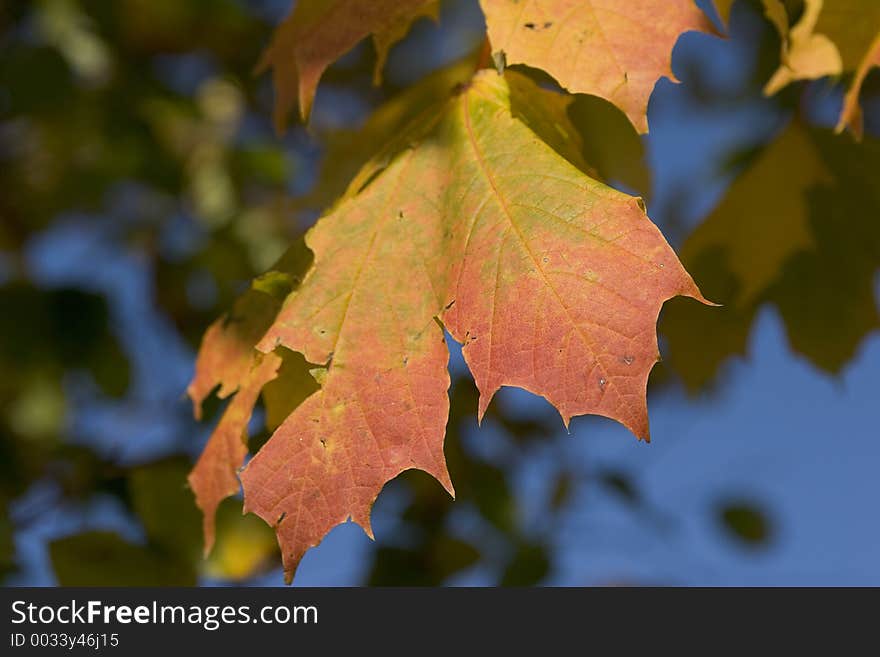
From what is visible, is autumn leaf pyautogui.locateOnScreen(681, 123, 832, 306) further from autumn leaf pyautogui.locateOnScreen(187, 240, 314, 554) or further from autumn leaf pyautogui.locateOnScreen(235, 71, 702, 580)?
autumn leaf pyautogui.locateOnScreen(187, 240, 314, 554)

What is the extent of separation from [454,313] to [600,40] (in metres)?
0.32

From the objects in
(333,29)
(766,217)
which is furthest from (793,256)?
(333,29)

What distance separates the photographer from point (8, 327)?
220 centimetres

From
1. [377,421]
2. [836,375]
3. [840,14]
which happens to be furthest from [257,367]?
[836,375]

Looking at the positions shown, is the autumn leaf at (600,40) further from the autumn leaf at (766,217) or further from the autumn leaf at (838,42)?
the autumn leaf at (766,217)

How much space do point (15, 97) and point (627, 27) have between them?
57.6 inches

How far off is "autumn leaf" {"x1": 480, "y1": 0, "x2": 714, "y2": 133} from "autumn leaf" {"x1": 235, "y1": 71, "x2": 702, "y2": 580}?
87 mm

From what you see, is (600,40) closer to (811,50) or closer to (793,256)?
(811,50)

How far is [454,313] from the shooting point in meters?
0.94

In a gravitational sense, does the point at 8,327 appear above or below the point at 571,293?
below

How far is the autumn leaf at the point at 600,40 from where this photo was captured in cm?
92

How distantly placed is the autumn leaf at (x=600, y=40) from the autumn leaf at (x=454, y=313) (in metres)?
0.09

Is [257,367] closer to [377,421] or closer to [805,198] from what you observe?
[377,421]

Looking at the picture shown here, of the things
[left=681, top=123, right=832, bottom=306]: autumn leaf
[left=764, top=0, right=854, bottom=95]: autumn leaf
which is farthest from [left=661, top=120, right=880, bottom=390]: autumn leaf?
[left=764, top=0, right=854, bottom=95]: autumn leaf
